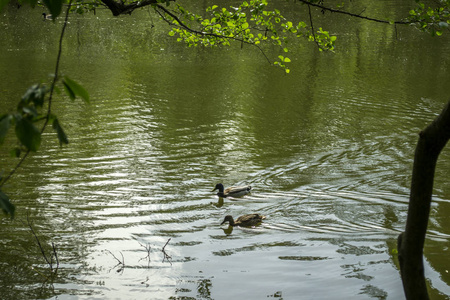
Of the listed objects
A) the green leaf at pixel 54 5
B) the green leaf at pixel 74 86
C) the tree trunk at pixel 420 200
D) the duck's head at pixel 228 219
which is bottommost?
the duck's head at pixel 228 219

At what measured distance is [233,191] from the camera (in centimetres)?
904

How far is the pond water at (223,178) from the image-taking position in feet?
21.2

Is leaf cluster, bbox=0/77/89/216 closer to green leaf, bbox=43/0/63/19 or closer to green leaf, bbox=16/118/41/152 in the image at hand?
green leaf, bbox=16/118/41/152

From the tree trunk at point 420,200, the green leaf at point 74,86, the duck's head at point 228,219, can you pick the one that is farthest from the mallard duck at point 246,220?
the green leaf at point 74,86

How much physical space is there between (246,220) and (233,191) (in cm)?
104

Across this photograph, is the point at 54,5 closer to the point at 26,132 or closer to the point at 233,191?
the point at 26,132

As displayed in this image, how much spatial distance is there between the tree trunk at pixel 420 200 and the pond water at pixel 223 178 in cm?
203

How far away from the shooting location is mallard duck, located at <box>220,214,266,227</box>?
26.4 ft

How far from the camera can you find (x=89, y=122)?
1333 centimetres

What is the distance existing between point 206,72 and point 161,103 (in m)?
3.75

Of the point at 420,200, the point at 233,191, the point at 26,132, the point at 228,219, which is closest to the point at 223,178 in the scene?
the point at 233,191

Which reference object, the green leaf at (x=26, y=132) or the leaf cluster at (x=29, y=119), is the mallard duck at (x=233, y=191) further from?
the green leaf at (x=26, y=132)

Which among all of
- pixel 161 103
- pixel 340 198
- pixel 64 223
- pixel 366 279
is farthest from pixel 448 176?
pixel 161 103

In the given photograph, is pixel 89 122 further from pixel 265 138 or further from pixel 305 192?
pixel 305 192
